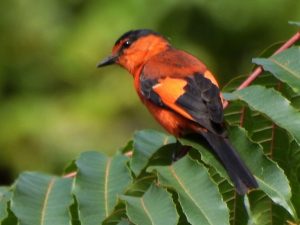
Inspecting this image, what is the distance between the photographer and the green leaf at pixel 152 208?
10.2 ft

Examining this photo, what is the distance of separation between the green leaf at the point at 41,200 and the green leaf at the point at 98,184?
0.08 meters

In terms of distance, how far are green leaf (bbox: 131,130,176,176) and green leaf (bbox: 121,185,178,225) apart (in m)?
0.34

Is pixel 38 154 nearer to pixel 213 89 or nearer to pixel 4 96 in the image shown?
pixel 4 96

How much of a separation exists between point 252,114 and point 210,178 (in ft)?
1.84

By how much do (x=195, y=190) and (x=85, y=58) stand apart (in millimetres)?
5325

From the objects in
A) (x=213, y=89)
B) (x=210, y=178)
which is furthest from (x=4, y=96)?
(x=210, y=178)

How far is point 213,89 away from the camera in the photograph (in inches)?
159

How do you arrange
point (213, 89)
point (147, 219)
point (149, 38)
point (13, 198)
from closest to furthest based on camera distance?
1. point (147, 219)
2. point (13, 198)
3. point (213, 89)
4. point (149, 38)

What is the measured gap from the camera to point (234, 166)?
3.37 metres

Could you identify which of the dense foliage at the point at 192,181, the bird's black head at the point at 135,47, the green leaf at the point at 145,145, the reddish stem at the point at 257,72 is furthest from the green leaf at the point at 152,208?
the bird's black head at the point at 135,47

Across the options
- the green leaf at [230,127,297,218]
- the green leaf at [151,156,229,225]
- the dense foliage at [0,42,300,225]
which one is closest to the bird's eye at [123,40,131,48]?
the dense foliage at [0,42,300,225]

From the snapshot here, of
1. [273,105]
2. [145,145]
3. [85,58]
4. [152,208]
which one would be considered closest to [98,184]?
[145,145]

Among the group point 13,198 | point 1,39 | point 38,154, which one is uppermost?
point 13,198

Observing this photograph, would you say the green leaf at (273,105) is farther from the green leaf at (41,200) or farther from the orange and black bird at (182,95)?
the green leaf at (41,200)
